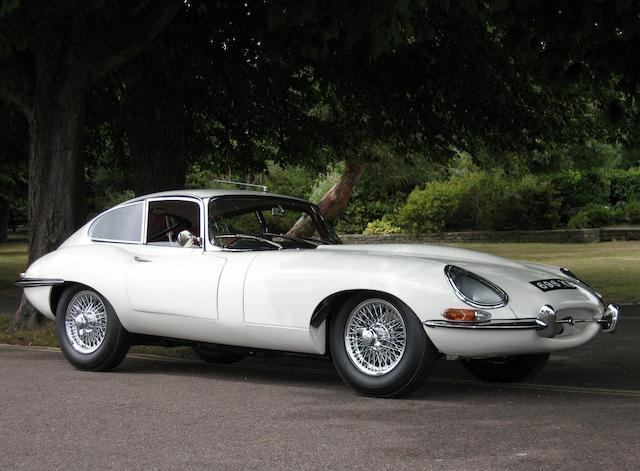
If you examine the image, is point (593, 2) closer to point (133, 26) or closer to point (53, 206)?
point (133, 26)

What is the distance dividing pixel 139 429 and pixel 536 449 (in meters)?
2.26

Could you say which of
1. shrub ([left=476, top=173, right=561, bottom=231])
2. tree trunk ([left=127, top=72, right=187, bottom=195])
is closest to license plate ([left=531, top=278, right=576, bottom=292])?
tree trunk ([left=127, top=72, right=187, bottom=195])

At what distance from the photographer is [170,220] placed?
27.0 ft

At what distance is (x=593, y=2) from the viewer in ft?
30.2

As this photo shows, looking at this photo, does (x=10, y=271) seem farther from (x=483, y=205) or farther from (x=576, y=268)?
(x=483, y=205)

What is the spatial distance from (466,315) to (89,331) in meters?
3.42

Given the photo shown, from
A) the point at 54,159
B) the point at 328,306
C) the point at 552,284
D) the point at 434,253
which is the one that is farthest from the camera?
the point at 54,159

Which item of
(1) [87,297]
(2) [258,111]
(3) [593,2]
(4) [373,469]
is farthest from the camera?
(2) [258,111]

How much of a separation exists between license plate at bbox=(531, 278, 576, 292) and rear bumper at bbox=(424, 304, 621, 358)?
227mm

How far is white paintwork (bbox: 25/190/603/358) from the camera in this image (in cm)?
640

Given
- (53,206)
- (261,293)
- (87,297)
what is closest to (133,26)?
(53,206)

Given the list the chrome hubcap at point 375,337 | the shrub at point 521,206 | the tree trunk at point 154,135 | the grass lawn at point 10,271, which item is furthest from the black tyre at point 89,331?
the shrub at point 521,206

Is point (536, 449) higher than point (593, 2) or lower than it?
lower

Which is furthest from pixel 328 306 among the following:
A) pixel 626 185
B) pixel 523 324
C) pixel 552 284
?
pixel 626 185
